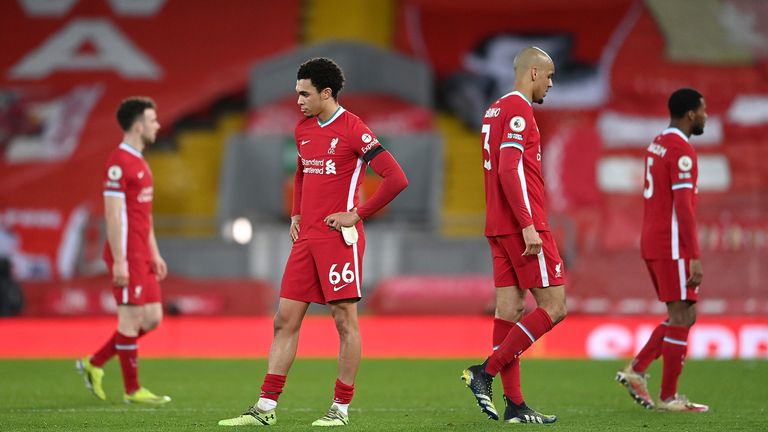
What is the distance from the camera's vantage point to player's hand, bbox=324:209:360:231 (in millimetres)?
6875

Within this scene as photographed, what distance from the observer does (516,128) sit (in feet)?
23.0

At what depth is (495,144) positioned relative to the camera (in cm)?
716

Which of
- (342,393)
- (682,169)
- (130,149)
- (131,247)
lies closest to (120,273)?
(131,247)

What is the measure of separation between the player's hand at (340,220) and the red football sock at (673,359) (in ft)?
7.96

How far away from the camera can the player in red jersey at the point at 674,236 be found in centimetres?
798

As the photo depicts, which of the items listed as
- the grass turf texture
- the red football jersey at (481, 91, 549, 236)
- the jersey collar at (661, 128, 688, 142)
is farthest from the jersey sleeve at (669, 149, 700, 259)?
the red football jersey at (481, 91, 549, 236)

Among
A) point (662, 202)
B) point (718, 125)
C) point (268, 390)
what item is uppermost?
point (718, 125)

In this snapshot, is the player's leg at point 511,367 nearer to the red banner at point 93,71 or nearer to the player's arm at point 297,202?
the player's arm at point 297,202

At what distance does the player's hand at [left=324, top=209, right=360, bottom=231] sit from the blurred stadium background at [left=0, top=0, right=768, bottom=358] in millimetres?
9317

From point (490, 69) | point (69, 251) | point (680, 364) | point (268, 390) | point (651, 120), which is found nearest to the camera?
point (268, 390)

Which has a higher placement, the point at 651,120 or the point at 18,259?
the point at 651,120

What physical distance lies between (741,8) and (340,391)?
1669 cm

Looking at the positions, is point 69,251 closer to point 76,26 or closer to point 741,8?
point 76,26

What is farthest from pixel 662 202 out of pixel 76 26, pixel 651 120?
pixel 76 26
